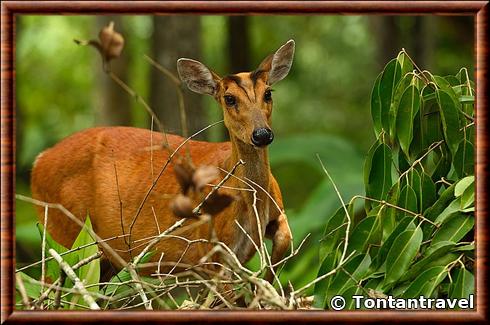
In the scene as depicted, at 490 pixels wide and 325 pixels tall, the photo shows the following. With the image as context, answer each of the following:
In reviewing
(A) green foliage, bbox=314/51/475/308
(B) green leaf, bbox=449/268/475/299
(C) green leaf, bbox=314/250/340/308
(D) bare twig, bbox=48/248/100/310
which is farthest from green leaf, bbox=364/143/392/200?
(D) bare twig, bbox=48/248/100/310

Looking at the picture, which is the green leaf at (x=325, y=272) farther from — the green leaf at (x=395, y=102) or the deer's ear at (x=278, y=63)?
the deer's ear at (x=278, y=63)

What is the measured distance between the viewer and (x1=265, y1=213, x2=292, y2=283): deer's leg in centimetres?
614

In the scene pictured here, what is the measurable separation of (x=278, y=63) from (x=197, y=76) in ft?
1.71

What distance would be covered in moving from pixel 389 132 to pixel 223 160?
1454mm

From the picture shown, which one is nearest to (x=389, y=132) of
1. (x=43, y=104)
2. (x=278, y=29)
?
(x=278, y=29)

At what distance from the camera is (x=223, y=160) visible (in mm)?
6727

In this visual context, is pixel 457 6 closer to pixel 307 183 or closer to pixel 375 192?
pixel 375 192

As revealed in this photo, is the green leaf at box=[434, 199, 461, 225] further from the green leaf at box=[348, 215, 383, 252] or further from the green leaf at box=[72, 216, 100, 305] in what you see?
the green leaf at box=[72, 216, 100, 305]

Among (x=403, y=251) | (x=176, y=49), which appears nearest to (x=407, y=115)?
(x=403, y=251)

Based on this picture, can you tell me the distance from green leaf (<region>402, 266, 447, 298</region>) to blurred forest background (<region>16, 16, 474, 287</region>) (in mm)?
3861

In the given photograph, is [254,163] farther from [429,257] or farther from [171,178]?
[429,257]

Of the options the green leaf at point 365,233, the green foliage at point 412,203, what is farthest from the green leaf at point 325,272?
the green leaf at point 365,233

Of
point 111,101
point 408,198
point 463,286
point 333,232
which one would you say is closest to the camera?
point 463,286

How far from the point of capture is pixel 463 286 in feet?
16.7
